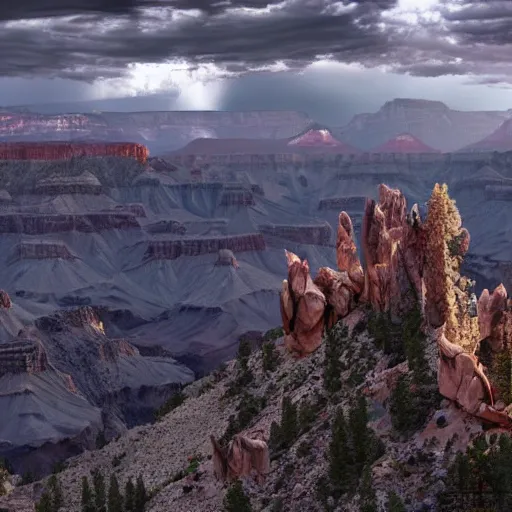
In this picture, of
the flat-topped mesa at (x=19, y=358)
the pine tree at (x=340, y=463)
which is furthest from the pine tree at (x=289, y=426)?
the flat-topped mesa at (x=19, y=358)

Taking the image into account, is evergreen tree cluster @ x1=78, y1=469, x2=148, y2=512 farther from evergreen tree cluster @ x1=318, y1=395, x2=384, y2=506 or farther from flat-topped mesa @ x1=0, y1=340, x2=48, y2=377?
flat-topped mesa @ x1=0, y1=340, x2=48, y2=377

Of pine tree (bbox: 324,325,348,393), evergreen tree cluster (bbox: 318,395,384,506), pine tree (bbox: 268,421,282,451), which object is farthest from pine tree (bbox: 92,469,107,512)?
evergreen tree cluster (bbox: 318,395,384,506)

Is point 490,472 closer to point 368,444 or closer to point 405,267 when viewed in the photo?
point 368,444

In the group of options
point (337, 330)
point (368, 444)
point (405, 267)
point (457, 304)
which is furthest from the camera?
point (337, 330)

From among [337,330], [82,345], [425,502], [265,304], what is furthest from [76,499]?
[265,304]

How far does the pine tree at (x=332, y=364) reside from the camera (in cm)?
4779

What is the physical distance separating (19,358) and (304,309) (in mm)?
69511

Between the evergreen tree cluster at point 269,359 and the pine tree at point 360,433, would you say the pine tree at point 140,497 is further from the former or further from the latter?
the pine tree at point 360,433

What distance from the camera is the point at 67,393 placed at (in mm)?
121188

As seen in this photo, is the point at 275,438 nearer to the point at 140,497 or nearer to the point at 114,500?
the point at 140,497

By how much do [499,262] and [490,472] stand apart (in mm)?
152442

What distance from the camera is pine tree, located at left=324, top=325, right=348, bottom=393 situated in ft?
157

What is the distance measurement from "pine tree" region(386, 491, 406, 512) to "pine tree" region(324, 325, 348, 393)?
1353 cm

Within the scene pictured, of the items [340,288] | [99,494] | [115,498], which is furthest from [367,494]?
[340,288]
